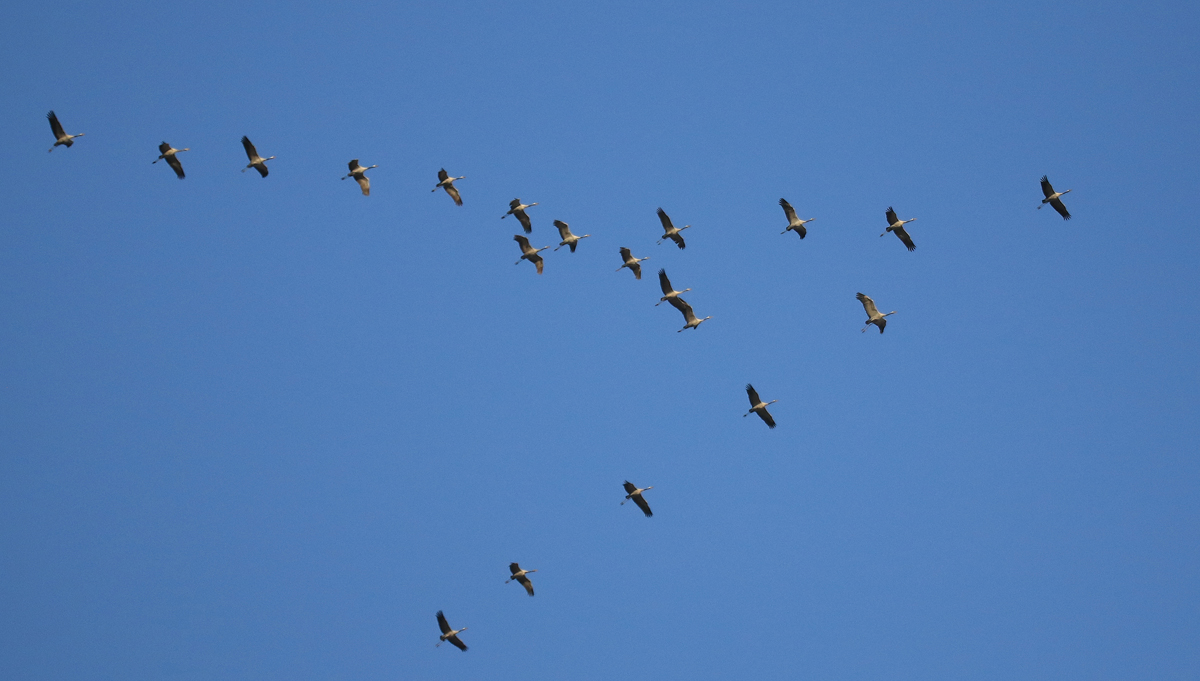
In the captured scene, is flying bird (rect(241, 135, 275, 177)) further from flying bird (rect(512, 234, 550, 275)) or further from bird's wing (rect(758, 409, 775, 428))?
bird's wing (rect(758, 409, 775, 428))

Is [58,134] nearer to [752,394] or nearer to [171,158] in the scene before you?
[171,158]

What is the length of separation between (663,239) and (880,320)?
10319mm

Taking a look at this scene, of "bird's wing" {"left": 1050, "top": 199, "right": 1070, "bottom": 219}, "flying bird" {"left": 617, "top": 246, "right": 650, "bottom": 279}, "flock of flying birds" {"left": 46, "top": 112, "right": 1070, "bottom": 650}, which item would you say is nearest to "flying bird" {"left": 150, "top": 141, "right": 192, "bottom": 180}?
"flock of flying birds" {"left": 46, "top": 112, "right": 1070, "bottom": 650}

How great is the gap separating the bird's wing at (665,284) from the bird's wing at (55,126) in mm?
27124

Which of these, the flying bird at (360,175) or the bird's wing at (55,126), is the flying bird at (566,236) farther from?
the bird's wing at (55,126)

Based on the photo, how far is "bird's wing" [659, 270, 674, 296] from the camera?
49.0 metres

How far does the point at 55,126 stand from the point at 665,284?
90.9ft

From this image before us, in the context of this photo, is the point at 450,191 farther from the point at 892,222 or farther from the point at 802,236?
the point at 892,222

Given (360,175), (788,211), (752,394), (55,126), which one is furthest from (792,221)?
(55,126)

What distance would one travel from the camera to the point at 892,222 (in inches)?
1873

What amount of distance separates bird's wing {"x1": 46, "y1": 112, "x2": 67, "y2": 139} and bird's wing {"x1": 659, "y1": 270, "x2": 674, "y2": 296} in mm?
27124

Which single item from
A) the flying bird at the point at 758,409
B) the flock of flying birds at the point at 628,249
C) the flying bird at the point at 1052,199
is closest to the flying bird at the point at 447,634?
the flock of flying birds at the point at 628,249

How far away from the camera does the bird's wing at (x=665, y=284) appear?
161 ft

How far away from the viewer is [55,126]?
47344mm
